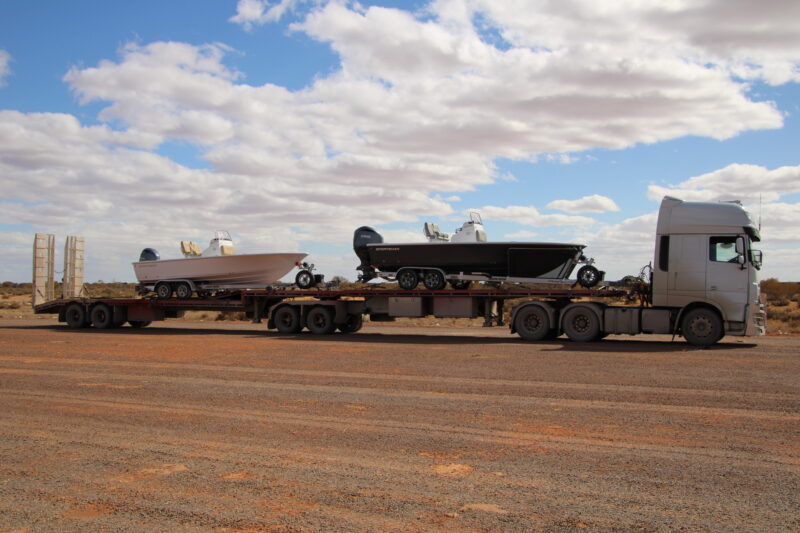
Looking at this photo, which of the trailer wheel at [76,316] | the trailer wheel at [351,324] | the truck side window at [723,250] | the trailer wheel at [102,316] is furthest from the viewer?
the trailer wheel at [76,316]

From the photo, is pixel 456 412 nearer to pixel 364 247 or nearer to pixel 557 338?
pixel 557 338

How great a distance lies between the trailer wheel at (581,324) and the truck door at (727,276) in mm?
2943

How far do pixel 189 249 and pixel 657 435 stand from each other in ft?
70.7

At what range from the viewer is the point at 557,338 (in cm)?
2181

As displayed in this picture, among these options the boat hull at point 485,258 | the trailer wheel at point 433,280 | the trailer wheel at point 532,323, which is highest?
the boat hull at point 485,258

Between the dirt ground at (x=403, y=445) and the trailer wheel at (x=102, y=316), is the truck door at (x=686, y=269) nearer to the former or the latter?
the dirt ground at (x=403, y=445)

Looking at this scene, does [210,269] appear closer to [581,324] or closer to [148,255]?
[148,255]

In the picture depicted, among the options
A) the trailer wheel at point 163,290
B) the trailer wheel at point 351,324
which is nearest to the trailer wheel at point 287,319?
the trailer wheel at point 351,324

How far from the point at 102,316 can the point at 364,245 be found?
424 inches

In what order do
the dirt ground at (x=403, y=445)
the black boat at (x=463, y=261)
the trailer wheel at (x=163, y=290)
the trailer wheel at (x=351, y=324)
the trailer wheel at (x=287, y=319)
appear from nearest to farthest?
the dirt ground at (x=403, y=445) < the black boat at (x=463, y=261) < the trailer wheel at (x=287, y=319) < the trailer wheel at (x=351, y=324) < the trailer wheel at (x=163, y=290)

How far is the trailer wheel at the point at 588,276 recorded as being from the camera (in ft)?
68.0

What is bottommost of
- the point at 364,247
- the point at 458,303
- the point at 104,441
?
the point at 104,441

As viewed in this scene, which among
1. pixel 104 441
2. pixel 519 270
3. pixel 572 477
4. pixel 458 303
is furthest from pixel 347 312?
pixel 572 477

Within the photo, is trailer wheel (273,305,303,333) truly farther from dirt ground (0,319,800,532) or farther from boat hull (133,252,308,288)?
dirt ground (0,319,800,532)
